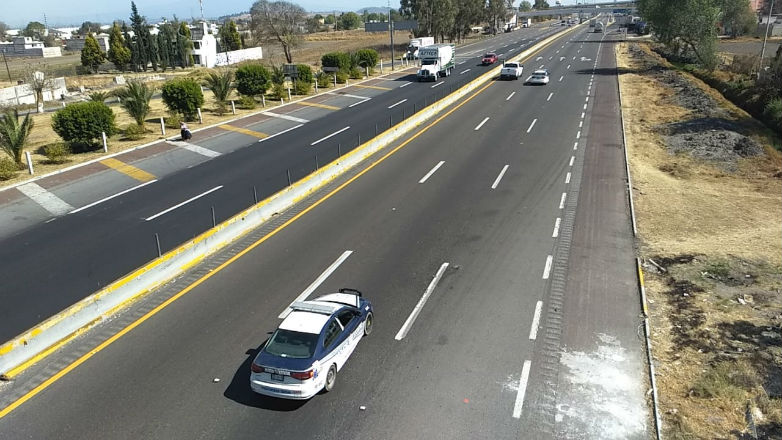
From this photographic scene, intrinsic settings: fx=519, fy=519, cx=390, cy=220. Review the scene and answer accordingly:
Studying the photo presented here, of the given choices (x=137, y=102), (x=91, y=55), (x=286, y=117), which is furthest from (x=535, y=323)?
(x=91, y=55)

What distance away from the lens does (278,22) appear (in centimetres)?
7712

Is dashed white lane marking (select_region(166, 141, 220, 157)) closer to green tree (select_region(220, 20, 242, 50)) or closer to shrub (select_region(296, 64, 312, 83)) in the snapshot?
shrub (select_region(296, 64, 312, 83))

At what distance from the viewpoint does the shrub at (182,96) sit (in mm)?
33781

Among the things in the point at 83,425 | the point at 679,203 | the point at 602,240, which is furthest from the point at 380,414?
the point at 679,203

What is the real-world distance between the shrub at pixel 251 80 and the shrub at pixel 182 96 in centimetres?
717

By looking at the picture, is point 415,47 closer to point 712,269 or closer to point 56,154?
point 56,154

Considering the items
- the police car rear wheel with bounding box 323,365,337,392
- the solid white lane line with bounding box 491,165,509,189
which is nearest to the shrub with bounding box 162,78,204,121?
the solid white lane line with bounding box 491,165,509,189

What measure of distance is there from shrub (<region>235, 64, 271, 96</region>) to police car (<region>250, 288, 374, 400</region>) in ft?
113

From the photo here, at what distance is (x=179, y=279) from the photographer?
1458cm

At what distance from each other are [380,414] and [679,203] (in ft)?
54.1

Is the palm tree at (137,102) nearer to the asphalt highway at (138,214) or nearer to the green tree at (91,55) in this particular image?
the asphalt highway at (138,214)

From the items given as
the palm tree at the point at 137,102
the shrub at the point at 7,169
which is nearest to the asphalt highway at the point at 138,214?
the shrub at the point at 7,169

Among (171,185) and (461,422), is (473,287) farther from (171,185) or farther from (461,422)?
(171,185)

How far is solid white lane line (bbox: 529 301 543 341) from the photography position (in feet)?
39.2
